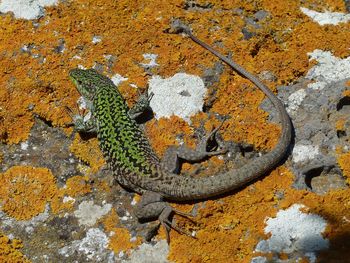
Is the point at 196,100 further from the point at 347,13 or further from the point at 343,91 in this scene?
the point at 347,13

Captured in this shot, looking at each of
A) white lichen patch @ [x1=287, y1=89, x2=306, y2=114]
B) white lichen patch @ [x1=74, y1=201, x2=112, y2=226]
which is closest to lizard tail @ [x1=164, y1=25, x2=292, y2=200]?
white lichen patch @ [x1=287, y1=89, x2=306, y2=114]

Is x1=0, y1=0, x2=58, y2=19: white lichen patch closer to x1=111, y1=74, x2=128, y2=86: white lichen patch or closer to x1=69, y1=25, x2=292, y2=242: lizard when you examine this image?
x1=69, y1=25, x2=292, y2=242: lizard

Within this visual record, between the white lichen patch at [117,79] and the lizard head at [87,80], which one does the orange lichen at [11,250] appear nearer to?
the lizard head at [87,80]

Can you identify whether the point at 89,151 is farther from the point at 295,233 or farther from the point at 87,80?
the point at 295,233

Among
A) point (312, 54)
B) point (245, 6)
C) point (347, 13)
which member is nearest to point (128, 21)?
point (245, 6)

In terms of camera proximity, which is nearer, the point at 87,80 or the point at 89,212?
the point at 89,212

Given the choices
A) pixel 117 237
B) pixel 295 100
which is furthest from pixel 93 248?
pixel 295 100

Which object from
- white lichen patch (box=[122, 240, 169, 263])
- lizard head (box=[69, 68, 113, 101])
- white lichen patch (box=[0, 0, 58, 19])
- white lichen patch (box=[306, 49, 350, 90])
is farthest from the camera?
white lichen patch (box=[0, 0, 58, 19])
